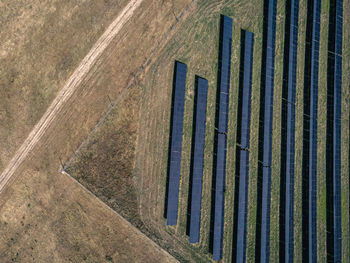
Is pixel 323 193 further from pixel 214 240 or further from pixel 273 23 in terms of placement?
pixel 273 23

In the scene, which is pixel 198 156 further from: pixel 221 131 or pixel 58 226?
pixel 58 226

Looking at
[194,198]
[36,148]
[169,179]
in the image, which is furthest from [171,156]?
[36,148]

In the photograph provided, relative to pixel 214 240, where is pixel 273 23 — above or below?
above

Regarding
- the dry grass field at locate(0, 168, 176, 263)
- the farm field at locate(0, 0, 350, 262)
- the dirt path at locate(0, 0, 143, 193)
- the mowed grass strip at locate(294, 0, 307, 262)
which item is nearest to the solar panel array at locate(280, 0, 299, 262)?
the mowed grass strip at locate(294, 0, 307, 262)

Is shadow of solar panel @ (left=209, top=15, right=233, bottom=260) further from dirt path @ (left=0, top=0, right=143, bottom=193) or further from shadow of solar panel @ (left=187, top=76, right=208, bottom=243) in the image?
dirt path @ (left=0, top=0, right=143, bottom=193)

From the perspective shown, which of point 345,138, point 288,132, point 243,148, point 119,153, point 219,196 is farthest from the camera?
point 345,138

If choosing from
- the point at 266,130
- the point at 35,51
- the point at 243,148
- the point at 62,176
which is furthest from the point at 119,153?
the point at 266,130
